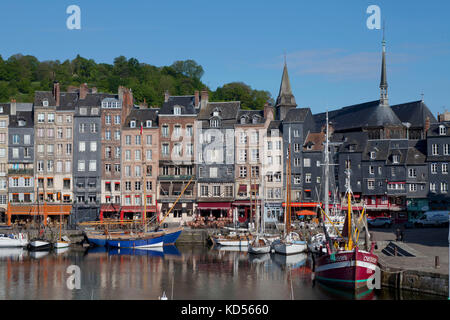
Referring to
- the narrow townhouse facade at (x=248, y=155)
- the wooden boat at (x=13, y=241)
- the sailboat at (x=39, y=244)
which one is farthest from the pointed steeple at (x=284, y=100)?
the wooden boat at (x=13, y=241)

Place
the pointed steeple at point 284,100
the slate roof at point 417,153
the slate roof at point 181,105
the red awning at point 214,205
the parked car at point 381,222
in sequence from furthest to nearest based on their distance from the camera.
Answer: the pointed steeple at point 284,100 → the slate roof at point 181,105 → the red awning at point 214,205 → the slate roof at point 417,153 → the parked car at point 381,222

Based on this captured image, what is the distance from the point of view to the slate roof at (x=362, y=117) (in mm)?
96188

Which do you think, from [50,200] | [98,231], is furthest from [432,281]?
[50,200]

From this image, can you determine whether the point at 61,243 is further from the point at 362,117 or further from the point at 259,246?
the point at 362,117

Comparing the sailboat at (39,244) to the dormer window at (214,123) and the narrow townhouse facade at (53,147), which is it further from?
the dormer window at (214,123)

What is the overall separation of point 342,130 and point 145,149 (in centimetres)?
3456

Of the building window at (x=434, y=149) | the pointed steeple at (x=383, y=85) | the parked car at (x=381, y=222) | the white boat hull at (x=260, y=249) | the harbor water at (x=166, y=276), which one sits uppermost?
the pointed steeple at (x=383, y=85)

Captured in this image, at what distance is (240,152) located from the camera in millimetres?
83375

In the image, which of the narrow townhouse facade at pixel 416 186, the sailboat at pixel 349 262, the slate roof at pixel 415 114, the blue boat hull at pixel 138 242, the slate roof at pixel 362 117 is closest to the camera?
the sailboat at pixel 349 262

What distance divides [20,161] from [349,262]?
2189 inches

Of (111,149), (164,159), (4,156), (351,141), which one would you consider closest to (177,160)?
(164,159)

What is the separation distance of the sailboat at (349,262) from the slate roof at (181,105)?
142ft

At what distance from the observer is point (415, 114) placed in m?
98.9

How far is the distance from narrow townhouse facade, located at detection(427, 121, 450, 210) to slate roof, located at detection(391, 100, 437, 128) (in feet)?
56.2
